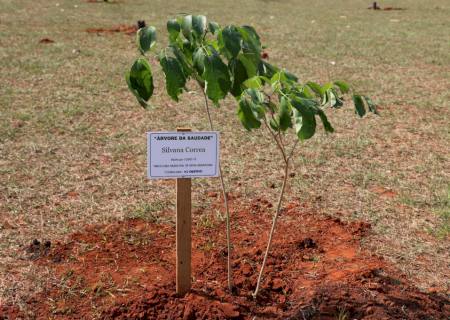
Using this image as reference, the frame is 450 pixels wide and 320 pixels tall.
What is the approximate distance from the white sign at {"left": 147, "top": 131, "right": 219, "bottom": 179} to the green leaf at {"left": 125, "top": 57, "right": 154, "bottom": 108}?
0.18 meters

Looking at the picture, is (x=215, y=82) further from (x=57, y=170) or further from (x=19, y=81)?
(x=19, y=81)

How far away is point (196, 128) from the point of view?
525cm

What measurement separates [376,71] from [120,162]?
198 inches

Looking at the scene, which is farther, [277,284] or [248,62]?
[277,284]

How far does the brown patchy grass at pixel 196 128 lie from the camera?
330 cm

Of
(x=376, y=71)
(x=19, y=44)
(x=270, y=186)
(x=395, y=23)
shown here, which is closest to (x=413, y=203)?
(x=270, y=186)

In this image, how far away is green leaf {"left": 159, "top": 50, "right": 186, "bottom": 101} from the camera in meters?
1.83

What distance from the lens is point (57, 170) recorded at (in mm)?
4148

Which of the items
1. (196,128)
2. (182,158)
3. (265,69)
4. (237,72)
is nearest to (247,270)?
(182,158)

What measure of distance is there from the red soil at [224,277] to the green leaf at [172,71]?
1.01m

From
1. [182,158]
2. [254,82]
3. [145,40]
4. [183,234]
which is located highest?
[145,40]

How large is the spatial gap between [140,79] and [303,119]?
0.61 m

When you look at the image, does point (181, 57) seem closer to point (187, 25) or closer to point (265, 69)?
point (187, 25)

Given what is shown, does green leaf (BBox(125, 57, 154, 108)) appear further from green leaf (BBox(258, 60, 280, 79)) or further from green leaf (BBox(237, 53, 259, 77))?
green leaf (BBox(258, 60, 280, 79))
